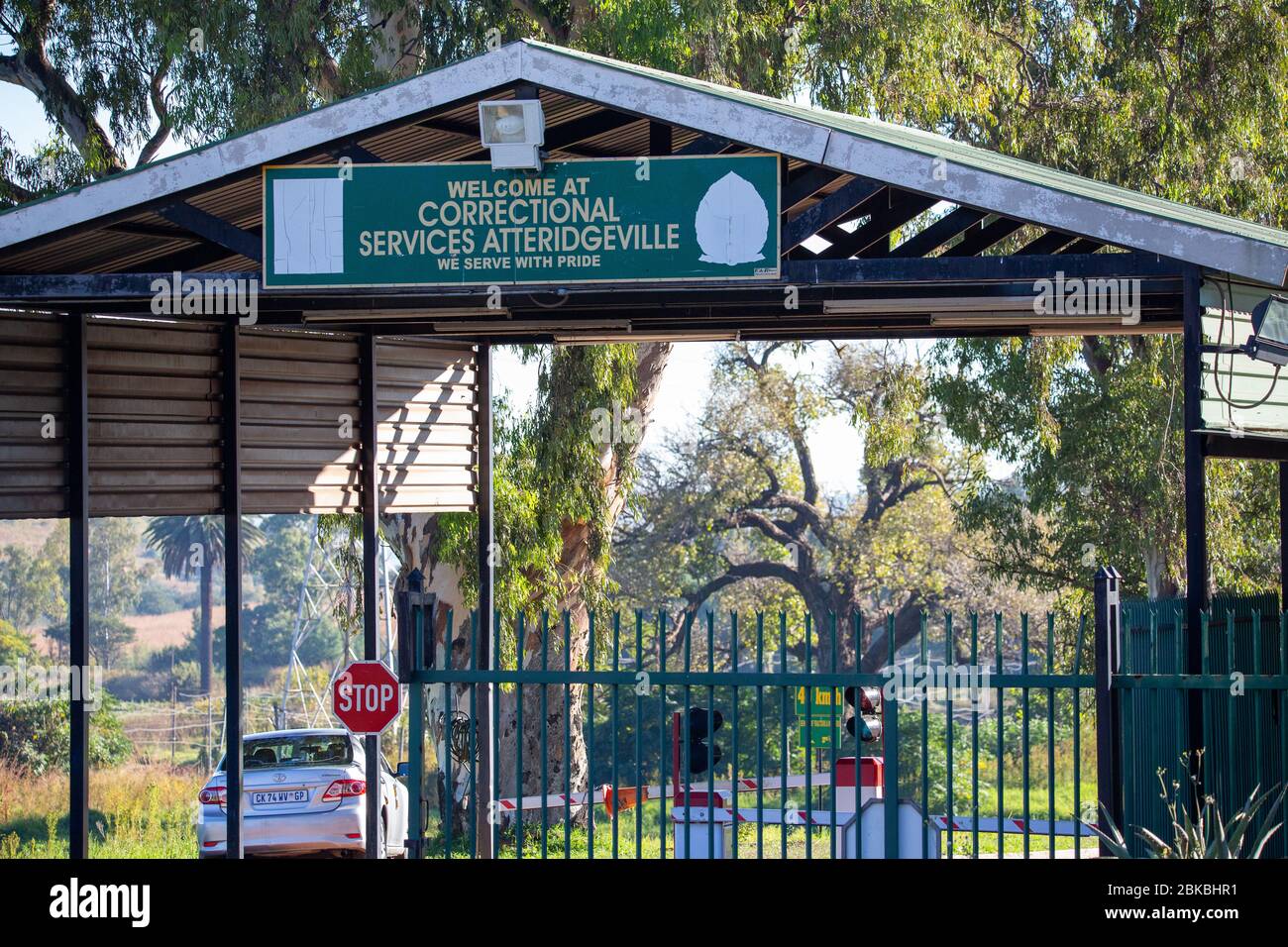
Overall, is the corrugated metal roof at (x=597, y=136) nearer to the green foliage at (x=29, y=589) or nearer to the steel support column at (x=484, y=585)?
the steel support column at (x=484, y=585)

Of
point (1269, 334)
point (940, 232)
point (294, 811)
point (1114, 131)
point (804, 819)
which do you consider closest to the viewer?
point (1269, 334)

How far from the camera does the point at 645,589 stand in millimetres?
40625

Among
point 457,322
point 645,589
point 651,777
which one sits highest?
point 457,322

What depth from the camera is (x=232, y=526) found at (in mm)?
10961

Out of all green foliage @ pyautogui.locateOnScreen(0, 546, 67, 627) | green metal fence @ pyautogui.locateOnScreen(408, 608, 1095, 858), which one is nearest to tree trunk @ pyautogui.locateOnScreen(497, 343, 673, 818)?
green metal fence @ pyautogui.locateOnScreen(408, 608, 1095, 858)

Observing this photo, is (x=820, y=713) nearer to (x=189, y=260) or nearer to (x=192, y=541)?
(x=189, y=260)

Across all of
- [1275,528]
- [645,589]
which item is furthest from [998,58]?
[645,589]

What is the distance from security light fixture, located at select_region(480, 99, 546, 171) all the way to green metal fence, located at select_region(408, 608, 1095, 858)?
235 centimetres

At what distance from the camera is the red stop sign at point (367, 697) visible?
7.14 meters

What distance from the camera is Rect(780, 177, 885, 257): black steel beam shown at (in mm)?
8109

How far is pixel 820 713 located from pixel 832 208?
253 cm

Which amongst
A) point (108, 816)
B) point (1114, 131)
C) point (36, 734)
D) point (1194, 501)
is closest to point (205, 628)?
point (36, 734)
